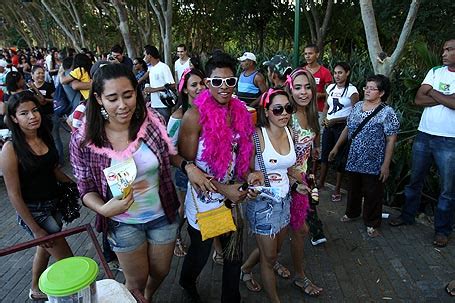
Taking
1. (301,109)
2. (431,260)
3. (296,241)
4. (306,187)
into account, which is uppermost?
(301,109)

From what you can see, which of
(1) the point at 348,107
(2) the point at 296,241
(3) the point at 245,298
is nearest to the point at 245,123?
(2) the point at 296,241

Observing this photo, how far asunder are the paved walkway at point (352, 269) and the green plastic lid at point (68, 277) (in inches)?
77.3

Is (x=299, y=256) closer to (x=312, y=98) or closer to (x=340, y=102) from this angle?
(x=312, y=98)

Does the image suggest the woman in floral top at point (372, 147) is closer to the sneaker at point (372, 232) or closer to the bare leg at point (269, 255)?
the sneaker at point (372, 232)

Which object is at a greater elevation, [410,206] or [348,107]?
[348,107]

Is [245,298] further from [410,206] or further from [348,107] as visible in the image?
[348,107]

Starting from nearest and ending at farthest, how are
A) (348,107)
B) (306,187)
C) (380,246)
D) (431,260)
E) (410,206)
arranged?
(306,187)
(431,260)
(380,246)
(410,206)
(348,107)

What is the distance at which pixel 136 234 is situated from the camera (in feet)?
7.47

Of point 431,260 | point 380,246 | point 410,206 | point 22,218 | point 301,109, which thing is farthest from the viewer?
point 410,206

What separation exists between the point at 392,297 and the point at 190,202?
6.48ft

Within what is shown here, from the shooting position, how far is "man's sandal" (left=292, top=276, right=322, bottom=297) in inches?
126

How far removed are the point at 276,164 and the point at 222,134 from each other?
455 mm

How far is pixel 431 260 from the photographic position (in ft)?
12.2

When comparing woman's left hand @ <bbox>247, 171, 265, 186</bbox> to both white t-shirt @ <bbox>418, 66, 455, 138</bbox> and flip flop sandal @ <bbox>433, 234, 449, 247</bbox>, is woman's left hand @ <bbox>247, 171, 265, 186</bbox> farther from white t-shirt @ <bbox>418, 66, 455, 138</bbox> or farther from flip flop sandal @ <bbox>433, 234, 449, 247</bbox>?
flip flop sandal @ <bbox>433, 234, 449, 247</bbox>
